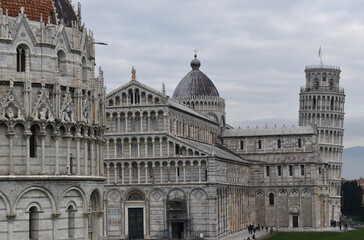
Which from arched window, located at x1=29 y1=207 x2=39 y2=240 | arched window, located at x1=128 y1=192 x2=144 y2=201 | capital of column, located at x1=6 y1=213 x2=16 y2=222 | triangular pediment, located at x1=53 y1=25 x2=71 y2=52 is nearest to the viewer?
capital of column, located at x1=6 y1=213 x2=16 y2=222

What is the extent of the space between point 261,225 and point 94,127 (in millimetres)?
65782

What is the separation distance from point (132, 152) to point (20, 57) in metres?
45.6

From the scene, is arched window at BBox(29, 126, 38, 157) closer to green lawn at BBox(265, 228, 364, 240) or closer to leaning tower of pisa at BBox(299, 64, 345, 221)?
green lawn at BBox(265, 228, 364, 240)

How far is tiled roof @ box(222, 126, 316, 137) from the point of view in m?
113

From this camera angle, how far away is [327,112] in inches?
5325

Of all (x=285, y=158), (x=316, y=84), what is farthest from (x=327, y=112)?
(x=285, y=158)

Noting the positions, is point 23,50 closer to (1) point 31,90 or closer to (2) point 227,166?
(1) point 31,90

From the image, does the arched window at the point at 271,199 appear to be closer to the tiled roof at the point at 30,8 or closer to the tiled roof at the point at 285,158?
the tiled roof at the point at 285,158

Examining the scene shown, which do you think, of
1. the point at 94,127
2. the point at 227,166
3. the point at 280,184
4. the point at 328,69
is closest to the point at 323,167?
the point at 280,184

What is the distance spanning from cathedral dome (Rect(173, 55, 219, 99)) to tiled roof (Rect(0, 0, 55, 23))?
68.3 meters

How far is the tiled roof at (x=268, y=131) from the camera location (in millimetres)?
113125

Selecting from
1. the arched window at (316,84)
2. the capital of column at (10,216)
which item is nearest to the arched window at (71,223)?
the capital of column at (10,216)

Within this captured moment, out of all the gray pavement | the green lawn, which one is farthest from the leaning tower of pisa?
the gray pavement

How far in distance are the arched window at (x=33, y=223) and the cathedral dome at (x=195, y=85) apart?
7279 centimetres
